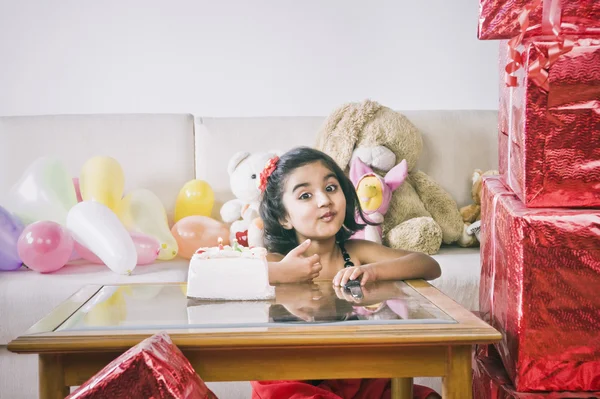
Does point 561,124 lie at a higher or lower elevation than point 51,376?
higher

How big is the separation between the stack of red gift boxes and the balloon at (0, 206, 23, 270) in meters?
1.44

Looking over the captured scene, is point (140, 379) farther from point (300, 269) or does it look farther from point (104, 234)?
point (104, 234)

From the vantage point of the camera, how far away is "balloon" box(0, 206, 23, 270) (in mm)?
1879

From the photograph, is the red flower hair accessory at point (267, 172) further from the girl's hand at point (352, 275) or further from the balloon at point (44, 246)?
the balloon at point (44, 246)

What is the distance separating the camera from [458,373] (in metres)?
0.89

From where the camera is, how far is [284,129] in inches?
90.8

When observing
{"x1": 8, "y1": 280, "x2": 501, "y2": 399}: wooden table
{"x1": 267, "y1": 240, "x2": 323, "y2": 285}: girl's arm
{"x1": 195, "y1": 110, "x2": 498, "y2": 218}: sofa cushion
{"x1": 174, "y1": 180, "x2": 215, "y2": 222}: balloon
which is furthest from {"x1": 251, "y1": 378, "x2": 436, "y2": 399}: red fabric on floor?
{"x1": 195, "y1": 110, "x2": 498, "y2": 218}: sofa cushion

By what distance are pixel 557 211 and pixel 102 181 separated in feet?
4.75

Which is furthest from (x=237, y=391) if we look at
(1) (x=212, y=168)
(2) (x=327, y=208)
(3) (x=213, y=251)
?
(1) (x=212, y=168)

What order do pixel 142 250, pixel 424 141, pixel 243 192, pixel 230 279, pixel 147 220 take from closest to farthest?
pixel 230 279
pixel 142 250
pixel 147 220
pixel 243 192
pixel 424 141

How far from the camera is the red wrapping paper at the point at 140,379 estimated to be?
0.76m

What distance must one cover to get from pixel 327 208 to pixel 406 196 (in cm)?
76

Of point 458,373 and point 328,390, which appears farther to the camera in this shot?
point 328,390

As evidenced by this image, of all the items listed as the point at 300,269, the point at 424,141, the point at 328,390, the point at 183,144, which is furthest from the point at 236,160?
the point at 328,390
